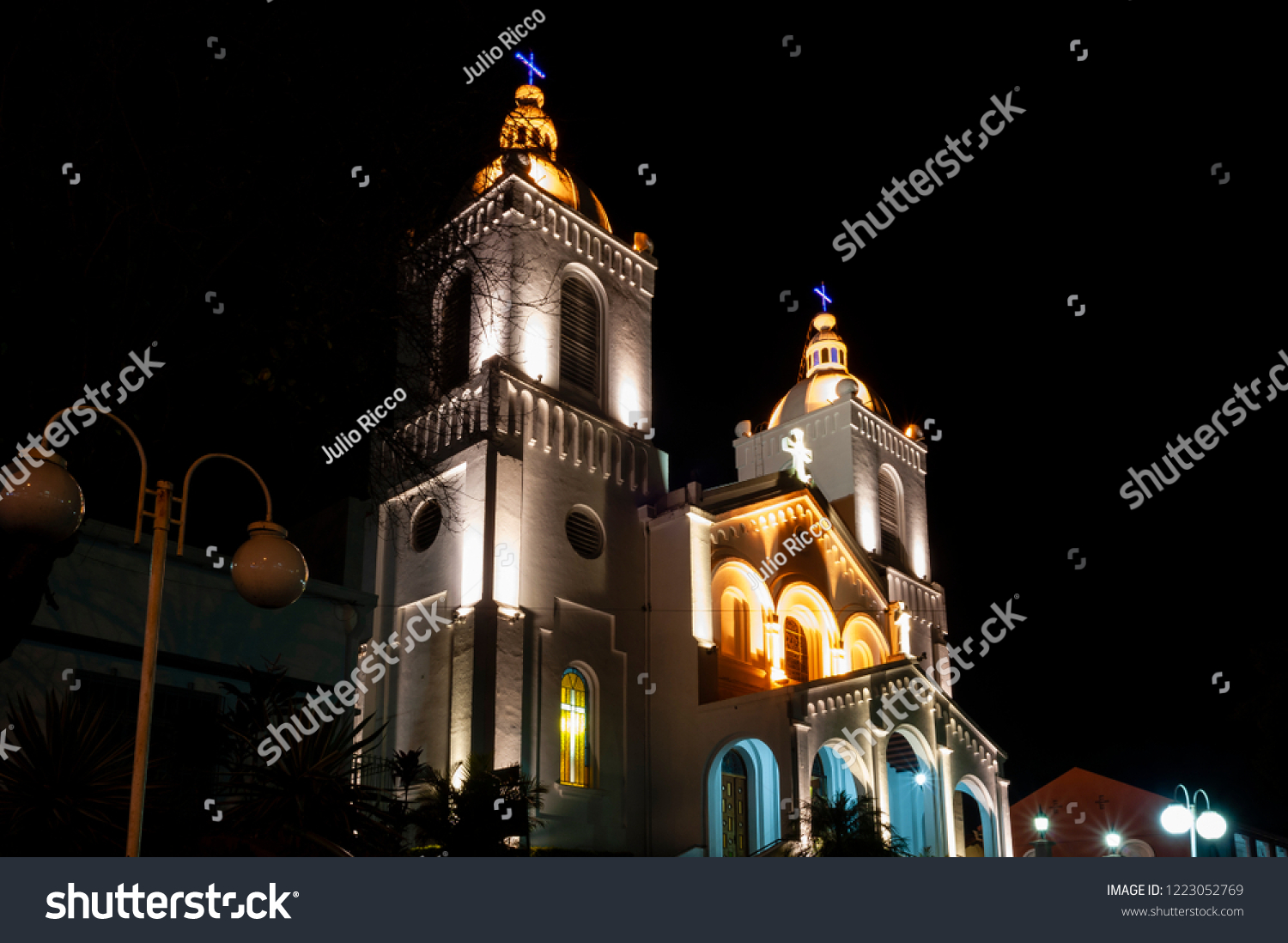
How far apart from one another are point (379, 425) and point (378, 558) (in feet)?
53.5

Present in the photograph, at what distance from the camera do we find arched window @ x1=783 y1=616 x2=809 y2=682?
31.0m

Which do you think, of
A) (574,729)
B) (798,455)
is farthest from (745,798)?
(798,455)

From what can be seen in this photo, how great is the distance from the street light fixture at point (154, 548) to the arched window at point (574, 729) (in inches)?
707

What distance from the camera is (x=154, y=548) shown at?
25.2ft

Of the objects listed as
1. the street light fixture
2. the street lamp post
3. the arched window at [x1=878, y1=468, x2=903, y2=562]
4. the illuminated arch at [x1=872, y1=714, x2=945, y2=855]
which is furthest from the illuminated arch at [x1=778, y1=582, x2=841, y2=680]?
the street light fixture

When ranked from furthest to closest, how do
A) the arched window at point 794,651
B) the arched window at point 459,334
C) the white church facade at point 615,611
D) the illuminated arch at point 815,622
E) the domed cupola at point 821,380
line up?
the domed cupola at point 821,380 < the illuminated arch at point 815,622 < the arched window at point 794,651 < the arched window at point 459,334 < the white church facade at point 615,611

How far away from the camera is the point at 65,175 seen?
10.0 m

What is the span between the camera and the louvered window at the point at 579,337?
1186 inches

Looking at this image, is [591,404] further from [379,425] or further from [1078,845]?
[1078,845]

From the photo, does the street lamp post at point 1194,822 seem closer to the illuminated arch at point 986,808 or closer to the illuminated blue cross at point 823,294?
the illuminated arch at point 986,808

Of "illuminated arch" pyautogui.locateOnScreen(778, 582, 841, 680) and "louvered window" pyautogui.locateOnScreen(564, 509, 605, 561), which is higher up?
"louvered window" pyautogui.locateOnScreen(564, 509, 605, 561)

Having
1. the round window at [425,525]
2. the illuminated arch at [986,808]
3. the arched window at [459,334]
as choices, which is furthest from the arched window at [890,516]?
the round window at [425,525]

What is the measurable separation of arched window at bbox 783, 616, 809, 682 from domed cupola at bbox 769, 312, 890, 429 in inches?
495

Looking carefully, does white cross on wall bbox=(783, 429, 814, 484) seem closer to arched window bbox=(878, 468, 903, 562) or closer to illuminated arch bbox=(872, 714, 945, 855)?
illuminated arch bbox=(872, 714, 945, 855)
